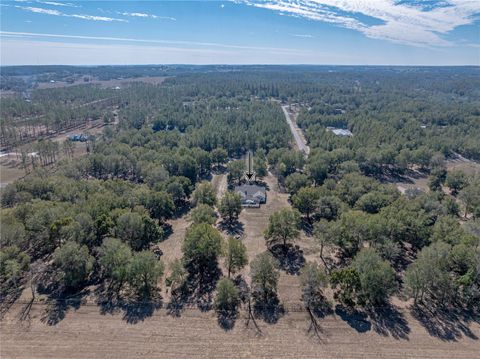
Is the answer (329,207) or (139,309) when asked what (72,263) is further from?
(329,207)

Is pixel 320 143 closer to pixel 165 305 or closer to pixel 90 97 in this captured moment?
pixel 165 305

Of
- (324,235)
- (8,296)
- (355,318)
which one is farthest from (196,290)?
(8,296)

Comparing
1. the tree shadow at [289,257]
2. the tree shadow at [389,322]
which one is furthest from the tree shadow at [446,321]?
the tree shadow at [289,257]

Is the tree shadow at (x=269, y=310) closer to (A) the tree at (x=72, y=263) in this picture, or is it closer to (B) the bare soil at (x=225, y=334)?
(B) the bare soil at (x=225, y=334)

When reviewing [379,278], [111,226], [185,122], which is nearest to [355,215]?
[379,278]

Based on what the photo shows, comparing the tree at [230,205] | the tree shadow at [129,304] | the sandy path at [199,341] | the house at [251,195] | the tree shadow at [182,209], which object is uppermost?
the tree at [230,205]

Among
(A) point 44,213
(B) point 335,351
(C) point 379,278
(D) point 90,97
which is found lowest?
(B) point 335,351
